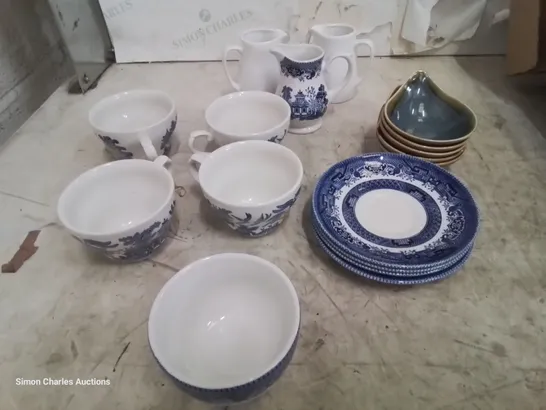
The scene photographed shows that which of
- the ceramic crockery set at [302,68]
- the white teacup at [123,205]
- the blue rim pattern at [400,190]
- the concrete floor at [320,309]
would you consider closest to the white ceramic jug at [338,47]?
the ceramic crockery set at [302,68]

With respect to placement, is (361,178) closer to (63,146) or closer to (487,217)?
(487,217)

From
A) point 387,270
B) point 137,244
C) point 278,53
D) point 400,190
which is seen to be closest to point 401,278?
point 387,270

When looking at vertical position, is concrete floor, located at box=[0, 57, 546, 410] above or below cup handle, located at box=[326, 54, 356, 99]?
below

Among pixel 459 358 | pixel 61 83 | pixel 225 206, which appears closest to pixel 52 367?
pixel 225 206

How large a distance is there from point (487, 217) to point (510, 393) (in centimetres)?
23

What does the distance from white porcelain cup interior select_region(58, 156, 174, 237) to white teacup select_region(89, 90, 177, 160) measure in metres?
0.05

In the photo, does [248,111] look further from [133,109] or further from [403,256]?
[403,256]

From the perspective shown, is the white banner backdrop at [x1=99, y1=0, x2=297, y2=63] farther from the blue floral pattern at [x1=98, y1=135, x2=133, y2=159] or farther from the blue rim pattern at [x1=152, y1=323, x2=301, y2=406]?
the blue rim pattern at [x1=152, y1=323, x2=301, y2=406]

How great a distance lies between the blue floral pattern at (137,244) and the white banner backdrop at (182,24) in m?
0.53

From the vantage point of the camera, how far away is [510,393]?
0.37 metres

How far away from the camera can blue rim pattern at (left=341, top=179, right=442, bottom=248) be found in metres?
0.47

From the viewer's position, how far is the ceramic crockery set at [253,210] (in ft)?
1.29

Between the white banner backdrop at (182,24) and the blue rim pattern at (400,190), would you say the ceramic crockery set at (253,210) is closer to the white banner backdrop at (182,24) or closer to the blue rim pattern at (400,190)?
the blue rim pattern at (400,190)

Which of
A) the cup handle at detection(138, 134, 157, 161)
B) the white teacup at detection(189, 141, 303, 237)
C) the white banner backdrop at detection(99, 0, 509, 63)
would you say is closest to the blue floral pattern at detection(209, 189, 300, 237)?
the white teacup at detection(189, 141, 303, 237)
